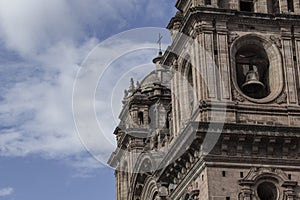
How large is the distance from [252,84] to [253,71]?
0.73 meters

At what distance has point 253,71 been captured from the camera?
51250mm

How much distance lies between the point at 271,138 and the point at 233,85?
3.44 m

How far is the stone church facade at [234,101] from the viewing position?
4816 centimetres

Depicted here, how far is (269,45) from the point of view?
5172 centimetres

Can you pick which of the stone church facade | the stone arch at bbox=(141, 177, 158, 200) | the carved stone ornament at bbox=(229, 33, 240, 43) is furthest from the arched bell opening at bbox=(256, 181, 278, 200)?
the stone arch at bbox=(141, 177, 158, 200)

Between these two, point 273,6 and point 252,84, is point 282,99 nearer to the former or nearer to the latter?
point 252,84

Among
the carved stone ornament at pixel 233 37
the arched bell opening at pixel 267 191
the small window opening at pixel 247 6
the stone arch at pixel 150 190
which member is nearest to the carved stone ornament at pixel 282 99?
the carved stone ornament at pixel 233 37

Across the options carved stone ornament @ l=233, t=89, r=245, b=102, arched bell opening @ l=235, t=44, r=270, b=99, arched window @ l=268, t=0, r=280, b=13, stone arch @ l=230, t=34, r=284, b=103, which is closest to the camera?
carved stone ornament @ l=233, t=89, r=245, b=102

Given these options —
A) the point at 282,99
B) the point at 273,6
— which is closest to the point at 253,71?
the point at 282,99

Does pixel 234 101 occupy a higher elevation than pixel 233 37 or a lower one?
lower

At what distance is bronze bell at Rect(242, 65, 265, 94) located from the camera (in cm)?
5082

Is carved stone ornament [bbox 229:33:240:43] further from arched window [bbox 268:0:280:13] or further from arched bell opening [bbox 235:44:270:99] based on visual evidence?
arched window [bbox 268:0:280:13]

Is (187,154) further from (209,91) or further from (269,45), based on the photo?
(269,45)

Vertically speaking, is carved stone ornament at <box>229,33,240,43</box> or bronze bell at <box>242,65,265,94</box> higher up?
carved stone ornament at <box>229,33,240,43</box>
